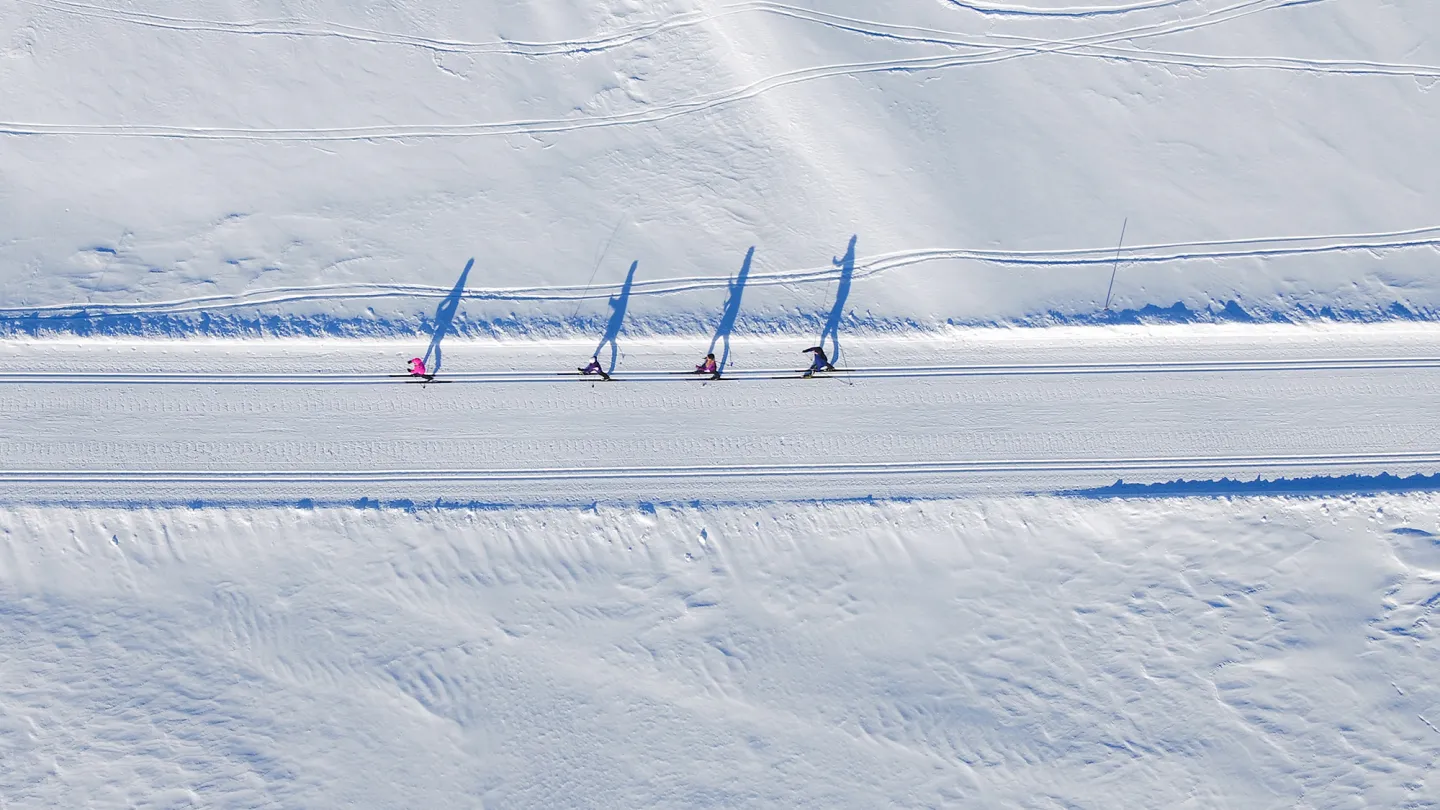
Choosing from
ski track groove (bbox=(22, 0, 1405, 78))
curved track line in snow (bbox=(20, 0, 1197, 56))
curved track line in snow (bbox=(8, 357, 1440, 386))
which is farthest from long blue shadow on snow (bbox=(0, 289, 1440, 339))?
curved track line in snow (bbox=(20, 0, 1197, 56))

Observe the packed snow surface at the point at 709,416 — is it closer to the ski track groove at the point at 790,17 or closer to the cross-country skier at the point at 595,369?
the cross-country skier at the point at 595,369

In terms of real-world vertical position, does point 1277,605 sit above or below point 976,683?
above

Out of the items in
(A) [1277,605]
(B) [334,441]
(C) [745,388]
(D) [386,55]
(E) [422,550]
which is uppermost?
(D) [386,55]

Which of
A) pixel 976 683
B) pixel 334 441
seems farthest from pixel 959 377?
pixel 334 441

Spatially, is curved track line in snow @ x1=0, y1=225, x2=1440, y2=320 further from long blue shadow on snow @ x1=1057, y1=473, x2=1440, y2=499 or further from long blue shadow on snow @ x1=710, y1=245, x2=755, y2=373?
long blue shadow on snow @ x1=1057, y1=473, x2=1440, y2=499

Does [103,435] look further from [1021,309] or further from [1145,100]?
[1145,100]

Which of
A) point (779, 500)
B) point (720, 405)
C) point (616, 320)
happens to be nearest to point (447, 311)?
point (616, 320)
